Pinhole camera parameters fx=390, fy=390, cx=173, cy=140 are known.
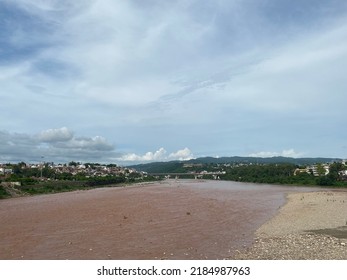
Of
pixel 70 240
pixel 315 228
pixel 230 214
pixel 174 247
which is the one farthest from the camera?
pixel 230 214

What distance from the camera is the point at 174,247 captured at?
13.8m

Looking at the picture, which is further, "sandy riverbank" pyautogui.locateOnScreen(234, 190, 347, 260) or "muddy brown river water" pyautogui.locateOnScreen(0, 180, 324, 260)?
"muddy brown river water" pyautogui.locateOnScreen(0, 180, 324, 260)

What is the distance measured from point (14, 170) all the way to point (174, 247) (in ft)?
265

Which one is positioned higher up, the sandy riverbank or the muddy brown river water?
the sandy riverbank

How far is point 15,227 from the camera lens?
2005 centimetres

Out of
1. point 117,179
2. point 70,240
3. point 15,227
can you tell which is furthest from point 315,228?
point 117,179

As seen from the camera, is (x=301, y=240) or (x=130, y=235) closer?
(x=301, y=240)

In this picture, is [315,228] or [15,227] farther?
[15,227]

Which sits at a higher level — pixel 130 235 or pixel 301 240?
pixel 301 240

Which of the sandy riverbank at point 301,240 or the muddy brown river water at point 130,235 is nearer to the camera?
the sandy riverbank at point 301,240

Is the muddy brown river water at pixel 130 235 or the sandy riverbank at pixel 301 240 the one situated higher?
the sandy riverbank at pixel 301 240

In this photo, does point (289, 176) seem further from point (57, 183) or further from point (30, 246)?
point (30, 246)

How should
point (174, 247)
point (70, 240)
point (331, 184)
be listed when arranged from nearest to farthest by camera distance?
1. point (174, 247)
2. point (70, 240)
3. point (331, 184)

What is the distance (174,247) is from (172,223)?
20.8 feet
